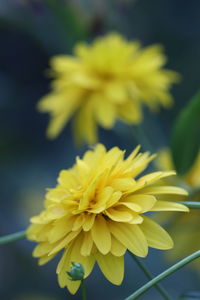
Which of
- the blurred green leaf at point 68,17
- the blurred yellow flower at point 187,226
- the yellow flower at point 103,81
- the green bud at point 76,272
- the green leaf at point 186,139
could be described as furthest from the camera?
the blurred green leaf at point 68,17

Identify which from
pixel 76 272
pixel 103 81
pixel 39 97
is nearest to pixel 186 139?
pixel 103 81

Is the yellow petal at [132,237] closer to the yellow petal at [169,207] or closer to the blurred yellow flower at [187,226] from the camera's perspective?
the yellow petal at [169,207]

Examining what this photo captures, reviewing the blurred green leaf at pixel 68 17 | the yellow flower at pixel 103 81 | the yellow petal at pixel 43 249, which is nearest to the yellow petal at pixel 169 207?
Answer: the yellow petal at pixel 43 249

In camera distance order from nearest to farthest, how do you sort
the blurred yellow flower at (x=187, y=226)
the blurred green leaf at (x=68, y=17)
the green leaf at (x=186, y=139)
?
the green leaf at (x=186, y=139) → the blurred yellow flower at (x=187, y=226) → the blurred green leaf at (x=68, y=17)

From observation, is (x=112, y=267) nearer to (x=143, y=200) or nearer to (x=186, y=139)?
(x=143, y=200)

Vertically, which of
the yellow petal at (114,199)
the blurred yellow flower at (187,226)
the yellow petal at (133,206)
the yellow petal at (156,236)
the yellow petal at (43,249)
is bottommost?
the yellow petal at (156,236)

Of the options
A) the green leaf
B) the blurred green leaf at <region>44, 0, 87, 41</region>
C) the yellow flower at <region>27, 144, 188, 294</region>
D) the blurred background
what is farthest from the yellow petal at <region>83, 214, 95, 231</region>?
the blurred green leaf at <region>44, 0, 87, 41</region>
